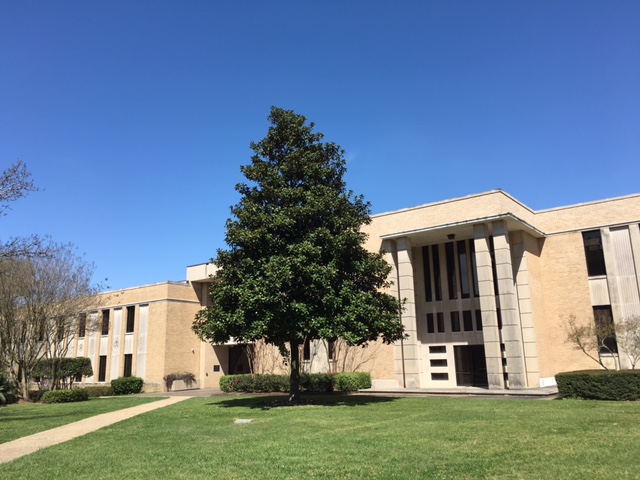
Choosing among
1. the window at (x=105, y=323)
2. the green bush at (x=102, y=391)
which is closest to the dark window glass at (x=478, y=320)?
the green bush at (x=102, y=391)

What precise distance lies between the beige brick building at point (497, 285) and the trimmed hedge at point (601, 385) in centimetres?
479

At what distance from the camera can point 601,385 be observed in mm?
19688

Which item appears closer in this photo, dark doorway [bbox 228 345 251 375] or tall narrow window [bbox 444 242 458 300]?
tall narrow window [bbox 444 242 458 300]

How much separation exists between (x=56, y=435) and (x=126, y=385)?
22360 millimetres

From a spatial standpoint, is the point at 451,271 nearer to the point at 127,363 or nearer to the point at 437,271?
the point at 437,271

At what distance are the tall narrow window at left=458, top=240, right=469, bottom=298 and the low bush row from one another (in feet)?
24.4

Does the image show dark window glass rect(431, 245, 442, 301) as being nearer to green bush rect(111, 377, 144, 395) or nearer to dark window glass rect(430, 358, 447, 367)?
dark window glass rect(430, 358, 447, 367)

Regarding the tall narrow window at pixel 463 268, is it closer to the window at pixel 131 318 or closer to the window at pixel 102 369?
the window at pixel 131 318

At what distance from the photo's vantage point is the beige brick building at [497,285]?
86.9 feet

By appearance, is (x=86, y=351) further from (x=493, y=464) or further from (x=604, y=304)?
(x=493, y=464)

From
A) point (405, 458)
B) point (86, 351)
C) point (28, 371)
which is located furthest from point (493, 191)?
point (86, 351)

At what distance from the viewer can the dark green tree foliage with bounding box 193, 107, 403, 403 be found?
18391 millimetres

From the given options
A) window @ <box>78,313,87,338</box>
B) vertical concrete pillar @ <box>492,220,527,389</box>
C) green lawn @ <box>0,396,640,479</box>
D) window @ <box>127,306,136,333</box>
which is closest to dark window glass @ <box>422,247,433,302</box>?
vertical concrete pillar @ <box>492,220,527,389</box>

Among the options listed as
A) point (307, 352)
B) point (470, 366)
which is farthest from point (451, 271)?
point (307, 352)
